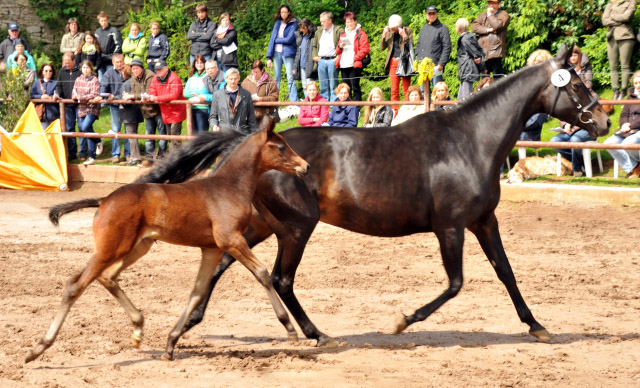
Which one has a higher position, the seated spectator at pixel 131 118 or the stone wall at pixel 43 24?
the stone wall at pixel 43 24

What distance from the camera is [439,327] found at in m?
7.00

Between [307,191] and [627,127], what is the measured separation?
663 cm

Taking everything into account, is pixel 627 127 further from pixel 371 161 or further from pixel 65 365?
pixel 65 365

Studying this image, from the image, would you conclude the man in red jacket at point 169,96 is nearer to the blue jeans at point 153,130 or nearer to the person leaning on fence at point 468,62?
the blue jeans at point 153,130

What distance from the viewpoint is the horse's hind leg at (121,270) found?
592 centimetres

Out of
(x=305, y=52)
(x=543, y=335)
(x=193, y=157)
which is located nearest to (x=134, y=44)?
(x=305, y=52)

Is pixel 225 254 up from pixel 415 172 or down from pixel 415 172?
down

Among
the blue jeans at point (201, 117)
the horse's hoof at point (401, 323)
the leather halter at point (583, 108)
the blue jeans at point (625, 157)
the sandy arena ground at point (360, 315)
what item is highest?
the leather halter at point (583, 108)

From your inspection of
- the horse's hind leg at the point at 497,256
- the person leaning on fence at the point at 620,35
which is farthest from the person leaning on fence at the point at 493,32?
the horse's hind leg at the point at 497,256

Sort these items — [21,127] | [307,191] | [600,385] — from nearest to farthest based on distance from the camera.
A: [600,385], [307,191], [21,127]

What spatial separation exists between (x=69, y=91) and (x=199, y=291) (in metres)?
10.8

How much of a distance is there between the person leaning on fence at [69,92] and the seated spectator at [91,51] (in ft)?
3.03

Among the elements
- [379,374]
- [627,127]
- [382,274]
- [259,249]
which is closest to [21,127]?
[259,249]

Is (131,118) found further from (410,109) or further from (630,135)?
(630,135)
